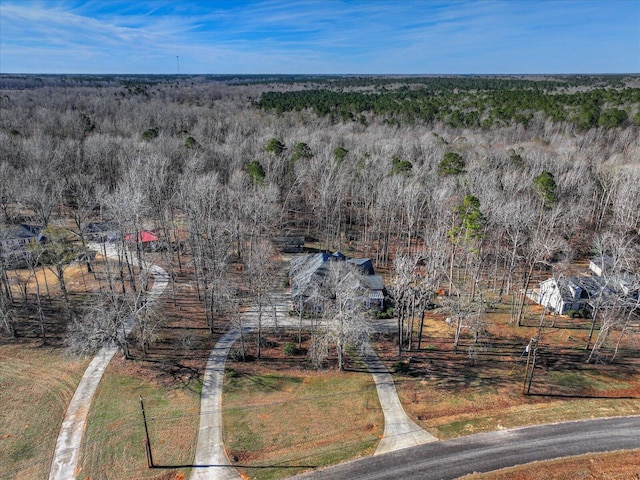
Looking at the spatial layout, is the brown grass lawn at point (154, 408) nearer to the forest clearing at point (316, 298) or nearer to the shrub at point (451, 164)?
the forest clearing at point (316, 298)

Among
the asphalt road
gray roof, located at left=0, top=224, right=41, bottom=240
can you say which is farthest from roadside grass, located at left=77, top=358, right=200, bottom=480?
gray roof, located at left=0, top=224, right=41, bottom=240

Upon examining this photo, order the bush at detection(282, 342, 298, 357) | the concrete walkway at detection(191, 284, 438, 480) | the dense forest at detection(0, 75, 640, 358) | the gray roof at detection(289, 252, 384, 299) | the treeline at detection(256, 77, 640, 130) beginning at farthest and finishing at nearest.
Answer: the treeline at detection(256, 77, 640, 130) < the gray roof at detection(289, 252, 384, 299) < the dense forest at detection(0, 75, 640, 358) < the bush at detection(282, 342, 298, 357) < the concrete walkway at detection(191, 284, 438, 480)

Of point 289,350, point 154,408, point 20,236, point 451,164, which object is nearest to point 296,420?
point 289,350

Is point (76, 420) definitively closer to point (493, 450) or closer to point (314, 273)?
point (314, 273)

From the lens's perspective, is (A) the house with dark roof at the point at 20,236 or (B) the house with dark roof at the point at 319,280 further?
(A) the house with dark roof at the point at 20,236

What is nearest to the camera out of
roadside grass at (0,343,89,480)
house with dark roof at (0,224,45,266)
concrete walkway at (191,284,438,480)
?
concrete walkway at (191,284,438,480)

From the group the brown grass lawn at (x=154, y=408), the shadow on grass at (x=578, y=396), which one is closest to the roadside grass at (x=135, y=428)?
the brown grass lawn at (x=154, y=408)

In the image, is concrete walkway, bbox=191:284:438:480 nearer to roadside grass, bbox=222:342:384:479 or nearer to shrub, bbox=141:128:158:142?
roadside grass, bbox=222:342:384:479
